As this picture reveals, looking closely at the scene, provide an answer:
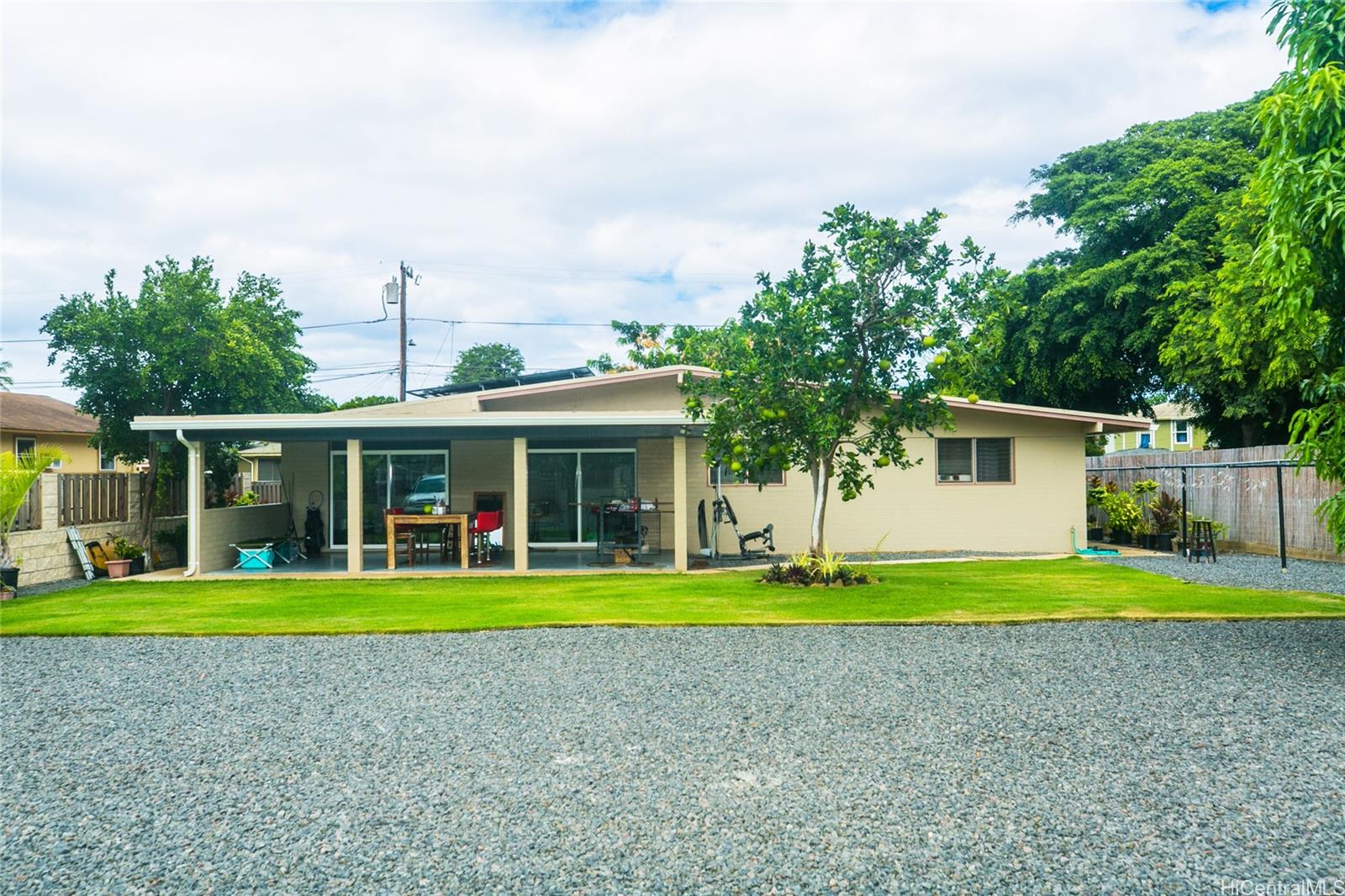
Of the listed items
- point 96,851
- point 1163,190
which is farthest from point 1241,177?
point 96,851

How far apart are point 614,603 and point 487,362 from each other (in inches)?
1802

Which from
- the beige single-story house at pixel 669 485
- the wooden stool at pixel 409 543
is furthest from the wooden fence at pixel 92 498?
the wooden stool at pixel 409 543

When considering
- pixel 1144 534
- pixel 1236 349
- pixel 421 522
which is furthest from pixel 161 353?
pixel 1236 349

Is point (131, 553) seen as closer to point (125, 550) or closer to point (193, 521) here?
point (125, 550)

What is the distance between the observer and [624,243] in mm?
30938

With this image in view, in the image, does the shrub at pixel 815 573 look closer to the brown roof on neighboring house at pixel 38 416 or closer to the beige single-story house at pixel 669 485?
the beige single-story house at pixel 669 485

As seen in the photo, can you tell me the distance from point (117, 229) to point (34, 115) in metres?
6.82

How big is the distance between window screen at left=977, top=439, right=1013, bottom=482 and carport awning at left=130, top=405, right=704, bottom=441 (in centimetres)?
594

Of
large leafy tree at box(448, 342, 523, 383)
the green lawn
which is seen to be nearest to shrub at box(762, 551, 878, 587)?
the green lawn

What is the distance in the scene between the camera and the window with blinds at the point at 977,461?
1556cm

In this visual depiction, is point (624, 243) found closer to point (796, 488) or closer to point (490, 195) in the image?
point (490, 195)

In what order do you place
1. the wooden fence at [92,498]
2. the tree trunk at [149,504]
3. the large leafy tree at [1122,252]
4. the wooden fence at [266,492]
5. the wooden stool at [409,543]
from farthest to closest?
the large leafy tree at [1122,252] → the wooden fence at [266,492] → the tree trunk at [149,504] → the wooden stool at [409,543] → the wooden fence at [92,498]

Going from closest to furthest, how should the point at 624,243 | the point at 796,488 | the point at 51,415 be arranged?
the point at 796,488 → the point at 51,415 → the point at 624,243

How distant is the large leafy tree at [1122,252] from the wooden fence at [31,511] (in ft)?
59.9
